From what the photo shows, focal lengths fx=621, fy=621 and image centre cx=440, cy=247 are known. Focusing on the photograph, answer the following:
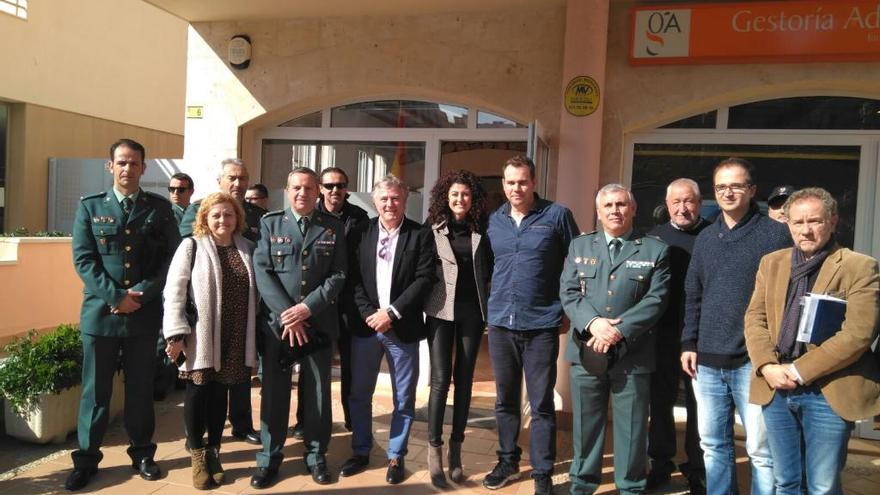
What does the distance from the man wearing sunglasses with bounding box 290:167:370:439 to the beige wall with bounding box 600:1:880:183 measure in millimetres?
2185

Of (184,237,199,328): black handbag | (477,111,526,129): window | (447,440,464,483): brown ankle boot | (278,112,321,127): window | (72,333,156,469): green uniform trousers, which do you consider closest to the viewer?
(184,237,199,328): black handbag

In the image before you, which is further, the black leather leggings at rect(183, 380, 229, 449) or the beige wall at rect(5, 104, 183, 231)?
the beige wall at rect(5, 104, 183, 231)

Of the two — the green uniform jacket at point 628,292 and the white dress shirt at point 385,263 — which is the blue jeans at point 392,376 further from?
the green uniform jacket at point 628,292

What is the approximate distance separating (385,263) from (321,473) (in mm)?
1304

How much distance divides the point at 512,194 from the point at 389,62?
2.80 m

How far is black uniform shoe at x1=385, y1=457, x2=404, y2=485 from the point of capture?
3723 millimetres

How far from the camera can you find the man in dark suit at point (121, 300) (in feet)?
11.7

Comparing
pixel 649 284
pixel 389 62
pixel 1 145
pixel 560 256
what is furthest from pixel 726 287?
pixel 1 145

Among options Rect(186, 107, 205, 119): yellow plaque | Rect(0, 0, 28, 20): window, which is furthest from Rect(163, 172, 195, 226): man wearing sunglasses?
Rect(0, 0, 28, 20): window

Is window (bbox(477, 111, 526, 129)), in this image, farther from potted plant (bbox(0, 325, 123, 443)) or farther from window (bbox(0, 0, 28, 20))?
window (bbox(0, 0, 28, 20))

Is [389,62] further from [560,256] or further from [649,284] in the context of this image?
[649,284]

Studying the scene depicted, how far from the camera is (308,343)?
3586 mm

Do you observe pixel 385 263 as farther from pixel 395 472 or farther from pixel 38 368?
pixel 38 368

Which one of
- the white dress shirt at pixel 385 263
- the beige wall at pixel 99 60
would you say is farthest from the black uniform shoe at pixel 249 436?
the beige wall at pixel 99 60
